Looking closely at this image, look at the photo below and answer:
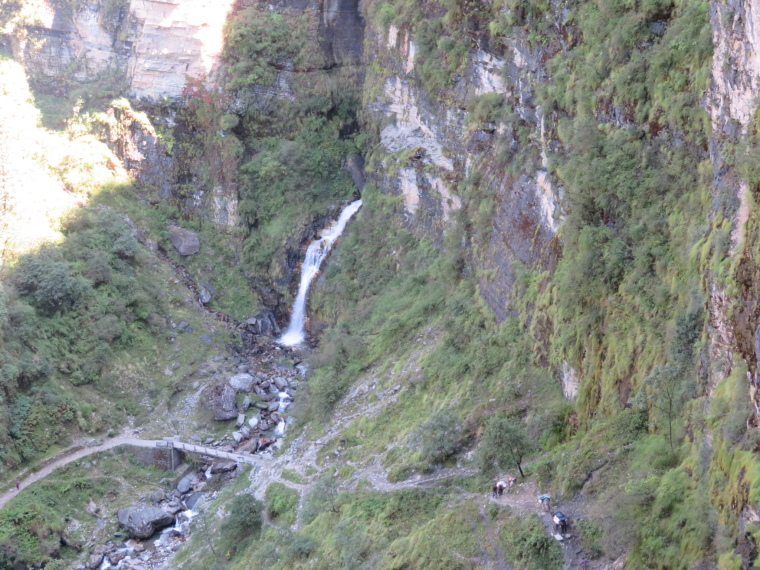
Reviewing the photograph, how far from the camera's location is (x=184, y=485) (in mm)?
27109

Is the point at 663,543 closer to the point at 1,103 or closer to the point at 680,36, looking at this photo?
the point at 680,36

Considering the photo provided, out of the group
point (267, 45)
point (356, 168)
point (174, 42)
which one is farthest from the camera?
point (174, 42)

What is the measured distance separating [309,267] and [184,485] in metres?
12.1

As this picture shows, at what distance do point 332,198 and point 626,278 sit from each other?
71.3 ft

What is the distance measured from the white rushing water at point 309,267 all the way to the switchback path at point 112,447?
8.09m

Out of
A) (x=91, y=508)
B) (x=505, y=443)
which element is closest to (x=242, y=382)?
(x=91, y=508)

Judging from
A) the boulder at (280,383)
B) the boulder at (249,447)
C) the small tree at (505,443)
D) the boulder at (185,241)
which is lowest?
the boulder at (249,447)

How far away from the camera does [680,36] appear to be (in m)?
16.4

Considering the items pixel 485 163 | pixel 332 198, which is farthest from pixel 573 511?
pixel 332 198

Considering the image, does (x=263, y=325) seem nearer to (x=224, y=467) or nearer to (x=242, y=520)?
(x=224, y=467)

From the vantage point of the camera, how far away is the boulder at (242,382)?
30453 mm

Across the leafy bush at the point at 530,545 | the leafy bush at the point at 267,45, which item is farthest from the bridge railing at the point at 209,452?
the leafy bush at the point at 267,45

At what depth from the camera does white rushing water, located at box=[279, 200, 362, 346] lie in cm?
3541

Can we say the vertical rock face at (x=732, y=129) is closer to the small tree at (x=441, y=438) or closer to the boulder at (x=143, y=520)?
the small tree at (x=441, y=438)
